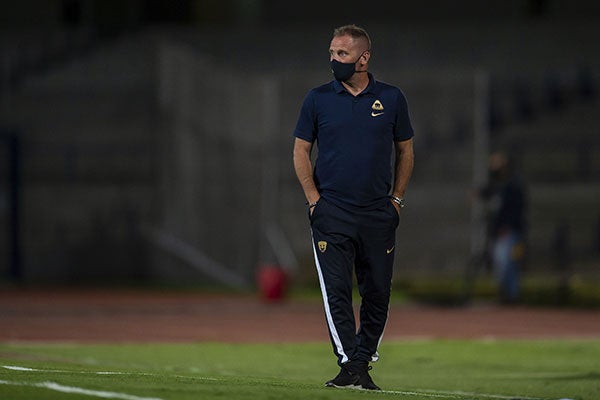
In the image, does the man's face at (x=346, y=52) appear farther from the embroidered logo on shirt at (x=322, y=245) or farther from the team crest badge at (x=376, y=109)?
the embroidered logo on shirt at (x=322, y=245)

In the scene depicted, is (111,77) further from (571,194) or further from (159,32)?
(571,194)

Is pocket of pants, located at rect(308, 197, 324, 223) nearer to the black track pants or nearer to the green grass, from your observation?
the black track pants

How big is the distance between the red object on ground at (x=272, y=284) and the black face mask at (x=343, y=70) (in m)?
14.4

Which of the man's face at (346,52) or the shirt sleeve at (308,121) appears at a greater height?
the man's face at (346,52)

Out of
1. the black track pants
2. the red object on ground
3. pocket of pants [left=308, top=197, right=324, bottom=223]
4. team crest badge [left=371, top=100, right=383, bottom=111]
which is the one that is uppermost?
team crest badge [left=371, top=100, right=383, bottom=111]

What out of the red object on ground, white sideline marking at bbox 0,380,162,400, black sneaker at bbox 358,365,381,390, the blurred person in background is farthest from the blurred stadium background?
white sideline marking at bbox 0,380,162,400

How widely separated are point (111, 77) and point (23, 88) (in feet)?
7.00

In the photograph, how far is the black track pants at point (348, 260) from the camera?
931cm

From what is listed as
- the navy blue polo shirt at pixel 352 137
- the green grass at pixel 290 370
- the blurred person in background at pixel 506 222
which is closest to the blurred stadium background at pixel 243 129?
the blurred person in background at pixel 506 222

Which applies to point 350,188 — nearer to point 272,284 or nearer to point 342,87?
point 342,87

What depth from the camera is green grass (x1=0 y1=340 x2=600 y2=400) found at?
842cm

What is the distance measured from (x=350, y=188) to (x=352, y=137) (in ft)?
1.08

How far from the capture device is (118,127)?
31.2 m

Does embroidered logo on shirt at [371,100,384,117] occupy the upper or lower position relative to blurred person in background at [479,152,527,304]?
upper
